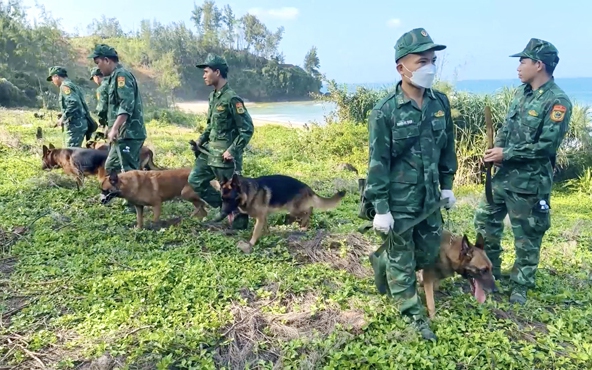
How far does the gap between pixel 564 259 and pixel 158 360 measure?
4759 millimetres

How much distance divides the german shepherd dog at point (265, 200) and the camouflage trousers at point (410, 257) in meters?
2.18

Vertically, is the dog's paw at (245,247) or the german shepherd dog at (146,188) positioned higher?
the german shepherd dog at (146,188)

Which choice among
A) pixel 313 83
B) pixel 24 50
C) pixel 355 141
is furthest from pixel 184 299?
pixel 313 83

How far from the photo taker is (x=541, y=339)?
12.0 ft

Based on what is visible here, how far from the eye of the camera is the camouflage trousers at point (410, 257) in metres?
3.65

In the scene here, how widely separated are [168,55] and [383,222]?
59.3 metres

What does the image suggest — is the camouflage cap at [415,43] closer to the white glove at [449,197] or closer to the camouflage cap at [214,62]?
the white glove at [449,197]

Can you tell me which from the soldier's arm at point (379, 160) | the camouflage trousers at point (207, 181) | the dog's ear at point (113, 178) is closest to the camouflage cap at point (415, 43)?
the soldier's arm at point (379, 160)

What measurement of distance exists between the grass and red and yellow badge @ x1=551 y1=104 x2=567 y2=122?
5.53 feet

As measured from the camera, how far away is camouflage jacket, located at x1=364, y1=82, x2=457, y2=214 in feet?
11.2

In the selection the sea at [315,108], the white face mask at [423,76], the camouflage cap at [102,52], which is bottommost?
the sea at [315,108]

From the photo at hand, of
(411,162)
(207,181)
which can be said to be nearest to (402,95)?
(411,162)

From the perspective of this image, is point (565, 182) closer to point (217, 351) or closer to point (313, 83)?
point (217, 351)

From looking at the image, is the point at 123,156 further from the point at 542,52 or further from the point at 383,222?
the point at 542,52
